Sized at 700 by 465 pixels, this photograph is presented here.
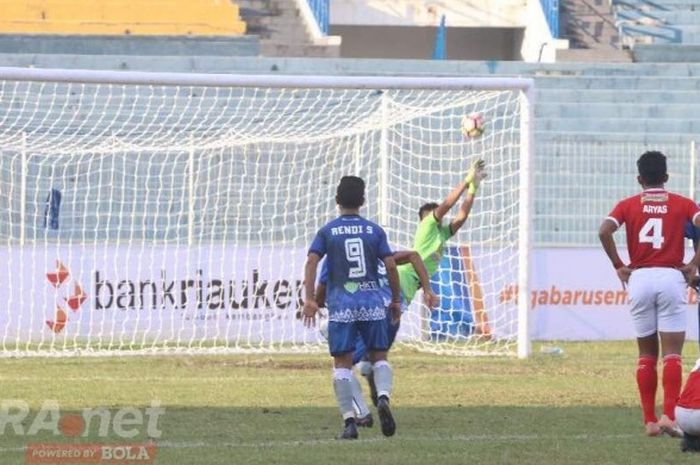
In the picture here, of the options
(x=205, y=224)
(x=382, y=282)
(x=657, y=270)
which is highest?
(x=657, y=270)

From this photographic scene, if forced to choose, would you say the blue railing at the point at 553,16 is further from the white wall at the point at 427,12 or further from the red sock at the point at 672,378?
the red sock at the point at 672,378

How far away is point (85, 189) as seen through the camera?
70.6 ft

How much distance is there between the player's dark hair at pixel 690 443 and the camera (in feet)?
33.6

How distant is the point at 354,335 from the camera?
11.0m

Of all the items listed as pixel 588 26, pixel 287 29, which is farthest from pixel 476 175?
pixel 588 26

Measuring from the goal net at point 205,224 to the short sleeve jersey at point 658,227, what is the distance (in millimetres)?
7001

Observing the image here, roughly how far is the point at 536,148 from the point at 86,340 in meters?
7.41

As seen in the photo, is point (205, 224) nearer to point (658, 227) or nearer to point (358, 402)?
point (358, 402)

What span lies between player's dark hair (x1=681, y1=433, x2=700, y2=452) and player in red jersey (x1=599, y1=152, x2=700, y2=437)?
33.6 inches

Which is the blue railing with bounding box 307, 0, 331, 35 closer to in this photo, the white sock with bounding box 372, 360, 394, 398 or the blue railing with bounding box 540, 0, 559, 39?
the blue railing with bounding box 540, 0, 559, 39

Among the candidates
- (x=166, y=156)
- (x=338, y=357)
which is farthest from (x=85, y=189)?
(x=338, y=357)

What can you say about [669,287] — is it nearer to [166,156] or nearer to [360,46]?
[166,156]

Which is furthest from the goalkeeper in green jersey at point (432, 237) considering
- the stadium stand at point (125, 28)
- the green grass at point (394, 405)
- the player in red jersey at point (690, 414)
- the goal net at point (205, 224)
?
the stadium stand at point (125, 28)

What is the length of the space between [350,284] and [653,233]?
7.20ft
